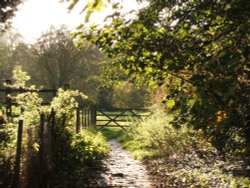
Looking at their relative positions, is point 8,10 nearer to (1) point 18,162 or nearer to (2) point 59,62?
(1) point 18,162

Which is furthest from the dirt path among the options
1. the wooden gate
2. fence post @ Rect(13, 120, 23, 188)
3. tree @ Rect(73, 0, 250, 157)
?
the wooden gate

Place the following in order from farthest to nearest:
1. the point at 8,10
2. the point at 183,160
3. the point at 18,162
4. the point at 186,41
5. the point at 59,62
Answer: the point at 59,62, the point at 8,10, the point at 183,160, the point at 18,162, the point at 186,41

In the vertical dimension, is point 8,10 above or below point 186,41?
above

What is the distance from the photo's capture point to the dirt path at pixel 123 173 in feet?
25.7

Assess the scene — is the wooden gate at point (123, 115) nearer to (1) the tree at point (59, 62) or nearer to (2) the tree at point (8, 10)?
(1) the tree at point (59, 62)

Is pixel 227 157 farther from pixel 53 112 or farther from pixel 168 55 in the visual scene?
pixel 168 55

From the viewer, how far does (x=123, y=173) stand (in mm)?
9055

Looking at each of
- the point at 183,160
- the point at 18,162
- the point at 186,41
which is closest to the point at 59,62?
the point at 183,160

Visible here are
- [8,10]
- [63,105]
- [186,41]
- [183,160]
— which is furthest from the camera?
[8,10]

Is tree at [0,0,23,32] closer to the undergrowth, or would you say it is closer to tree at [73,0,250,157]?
the undergrowth

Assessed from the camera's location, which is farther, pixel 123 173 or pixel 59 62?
pixel 59 62

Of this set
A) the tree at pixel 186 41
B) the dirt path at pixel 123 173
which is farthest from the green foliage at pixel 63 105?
the tree at pixel 186 41

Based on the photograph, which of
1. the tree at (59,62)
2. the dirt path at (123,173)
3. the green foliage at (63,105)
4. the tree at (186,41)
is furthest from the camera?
the tree at (59,62)

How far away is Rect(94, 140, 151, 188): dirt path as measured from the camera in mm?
7824
